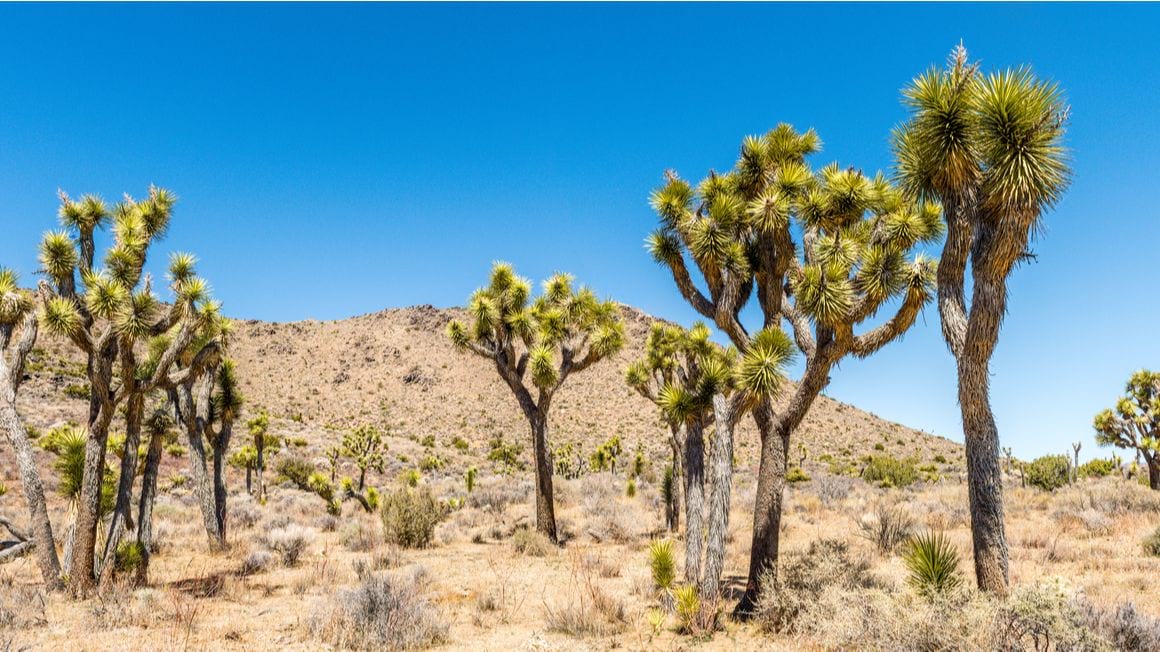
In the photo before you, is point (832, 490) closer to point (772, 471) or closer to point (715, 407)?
point (772, 471)

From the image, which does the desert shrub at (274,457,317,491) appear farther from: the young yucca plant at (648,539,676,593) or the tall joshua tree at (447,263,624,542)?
the young yucca plant at (648,539,676,593)

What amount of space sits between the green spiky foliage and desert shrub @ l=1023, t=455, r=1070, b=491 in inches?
1178

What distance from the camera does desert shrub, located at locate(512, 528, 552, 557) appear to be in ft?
45.6

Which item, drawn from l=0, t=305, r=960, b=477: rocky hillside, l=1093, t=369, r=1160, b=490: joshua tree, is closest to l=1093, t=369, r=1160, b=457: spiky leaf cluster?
l=1093, t=369, r=1160, b=490: joshua tree

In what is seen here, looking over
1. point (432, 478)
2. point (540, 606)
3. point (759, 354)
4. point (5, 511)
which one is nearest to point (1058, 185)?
point (759, 354)

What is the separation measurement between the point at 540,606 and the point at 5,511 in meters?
19.2

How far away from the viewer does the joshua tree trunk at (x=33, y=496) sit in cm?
902

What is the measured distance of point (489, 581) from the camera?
1119cm

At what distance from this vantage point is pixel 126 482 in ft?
34.1

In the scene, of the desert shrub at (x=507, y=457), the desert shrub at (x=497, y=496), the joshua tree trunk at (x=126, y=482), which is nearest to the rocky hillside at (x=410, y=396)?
the desert shrub at (x=507, y=457)

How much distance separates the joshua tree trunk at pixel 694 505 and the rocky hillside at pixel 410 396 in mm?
28487

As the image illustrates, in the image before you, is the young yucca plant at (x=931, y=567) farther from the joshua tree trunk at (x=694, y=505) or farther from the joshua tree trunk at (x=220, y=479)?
the joshua tree trunk at (x=220, y=479)

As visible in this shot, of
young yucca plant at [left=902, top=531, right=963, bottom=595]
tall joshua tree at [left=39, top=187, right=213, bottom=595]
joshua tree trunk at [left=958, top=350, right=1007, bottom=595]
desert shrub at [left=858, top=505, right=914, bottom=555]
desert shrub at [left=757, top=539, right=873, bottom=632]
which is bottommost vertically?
desert shrub at [left=858, top=505, right=914, bottom=555]

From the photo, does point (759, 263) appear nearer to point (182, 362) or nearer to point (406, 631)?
point (406, 631)
